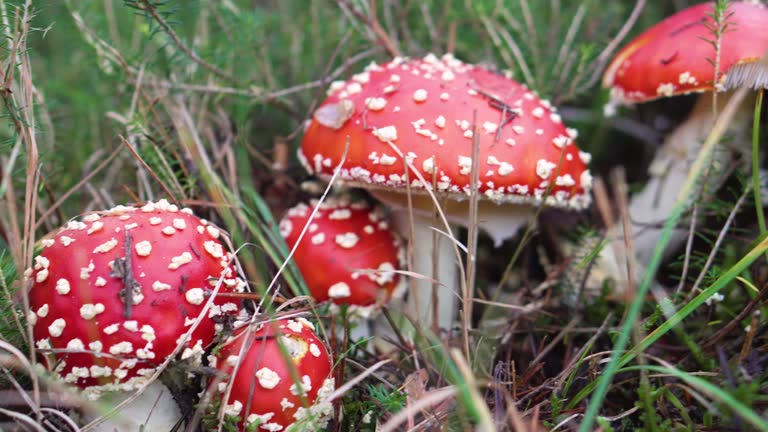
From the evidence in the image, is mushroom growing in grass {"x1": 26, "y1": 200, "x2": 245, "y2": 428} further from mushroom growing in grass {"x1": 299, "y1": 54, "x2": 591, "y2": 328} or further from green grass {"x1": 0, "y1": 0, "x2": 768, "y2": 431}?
mushroom growing in grass {"x1": 299, "y1": 54, "x2": 591, "y2": 328}

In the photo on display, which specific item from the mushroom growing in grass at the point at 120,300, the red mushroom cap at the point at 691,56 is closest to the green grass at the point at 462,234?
the mushroom growing in grass at the point at 120,300

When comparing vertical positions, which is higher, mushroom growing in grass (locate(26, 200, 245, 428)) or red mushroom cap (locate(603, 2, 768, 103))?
red mushroom cap (locate(603, 2, 768, 103))

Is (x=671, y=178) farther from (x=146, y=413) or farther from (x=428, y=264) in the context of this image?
(x=146, y=413)

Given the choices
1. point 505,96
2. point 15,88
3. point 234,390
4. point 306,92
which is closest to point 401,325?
point 234,390

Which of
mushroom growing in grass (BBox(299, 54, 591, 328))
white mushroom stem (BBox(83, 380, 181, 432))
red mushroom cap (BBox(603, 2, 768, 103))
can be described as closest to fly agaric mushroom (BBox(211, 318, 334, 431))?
white mushroom stem (BBox(83, 380, 181, 432))

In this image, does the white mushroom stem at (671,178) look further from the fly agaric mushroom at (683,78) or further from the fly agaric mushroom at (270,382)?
the fly agaric mushroom at (270,382)

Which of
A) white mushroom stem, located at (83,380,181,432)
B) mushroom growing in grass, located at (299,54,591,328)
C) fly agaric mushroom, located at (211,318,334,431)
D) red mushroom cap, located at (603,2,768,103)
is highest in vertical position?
red mushroom cap, located at (603,2,768,103)

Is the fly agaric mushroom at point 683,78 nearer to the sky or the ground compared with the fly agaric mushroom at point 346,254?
nearer to the sky
